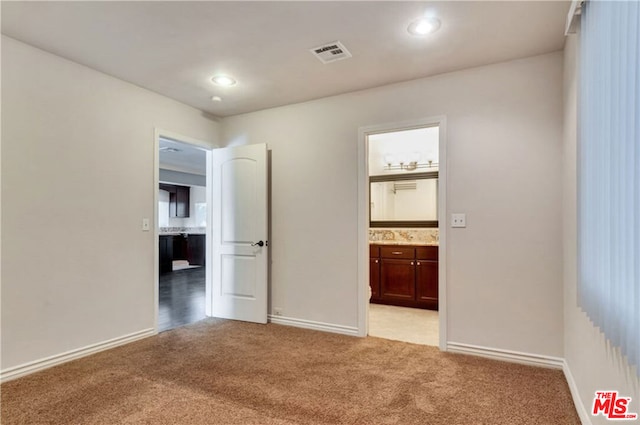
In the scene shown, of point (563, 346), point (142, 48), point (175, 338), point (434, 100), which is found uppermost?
point (142, 48)

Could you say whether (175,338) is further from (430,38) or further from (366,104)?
(430,38)

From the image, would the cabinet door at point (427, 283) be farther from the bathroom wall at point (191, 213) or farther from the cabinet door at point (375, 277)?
the bathroom wall at point (191, 213)

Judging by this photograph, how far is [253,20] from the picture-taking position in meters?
2.24

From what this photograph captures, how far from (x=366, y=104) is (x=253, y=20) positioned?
1478mm

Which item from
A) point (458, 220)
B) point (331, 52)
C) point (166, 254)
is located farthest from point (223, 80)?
point (166, 254)

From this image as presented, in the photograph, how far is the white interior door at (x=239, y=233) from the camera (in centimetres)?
380

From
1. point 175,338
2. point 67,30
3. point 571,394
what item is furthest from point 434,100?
point 175,338

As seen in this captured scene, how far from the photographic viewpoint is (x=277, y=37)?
96.0 inches

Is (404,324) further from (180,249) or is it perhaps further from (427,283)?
(180,249)

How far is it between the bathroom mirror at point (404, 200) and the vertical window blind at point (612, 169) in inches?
122

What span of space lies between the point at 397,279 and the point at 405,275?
0.12 metres

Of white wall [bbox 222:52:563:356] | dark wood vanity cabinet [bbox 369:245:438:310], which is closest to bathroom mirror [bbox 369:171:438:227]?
dark wood vanity cabinet [bbox 369:245:438:310]

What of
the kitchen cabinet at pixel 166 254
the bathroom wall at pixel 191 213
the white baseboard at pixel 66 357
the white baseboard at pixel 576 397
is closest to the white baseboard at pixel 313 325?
the white baseboard at pixel 66 357

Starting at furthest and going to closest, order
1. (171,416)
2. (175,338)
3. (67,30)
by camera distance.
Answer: (175,338)
(67,30)
(171,416)
